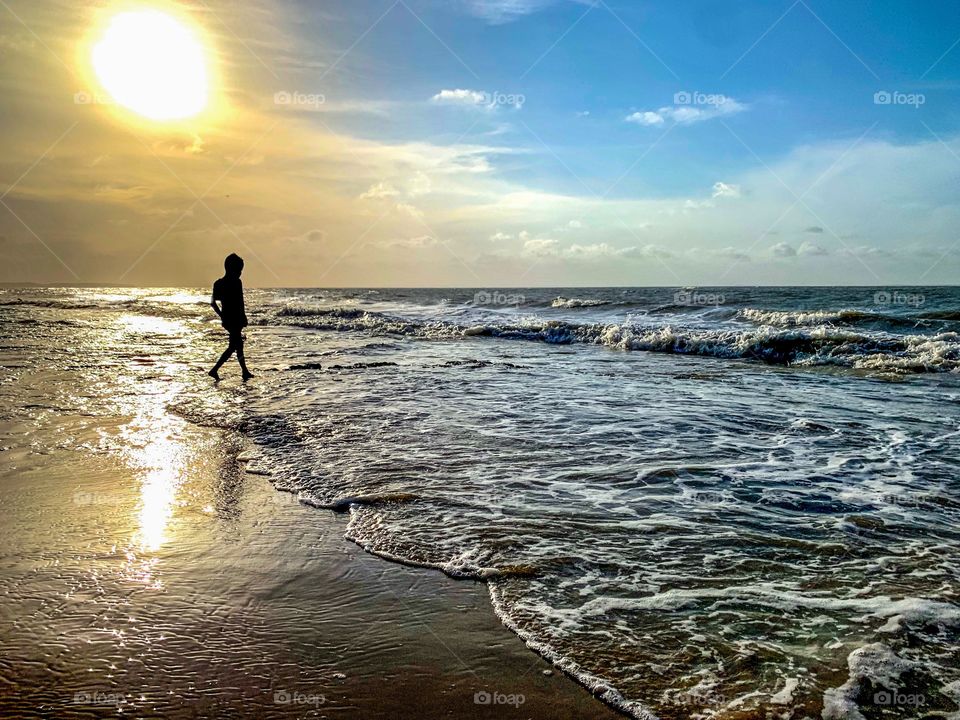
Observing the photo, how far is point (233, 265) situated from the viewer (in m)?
12.5

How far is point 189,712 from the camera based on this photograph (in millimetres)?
2479

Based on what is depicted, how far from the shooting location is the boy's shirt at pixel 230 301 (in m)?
12.6

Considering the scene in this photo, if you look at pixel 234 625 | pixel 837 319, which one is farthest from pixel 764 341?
pixel 234 625

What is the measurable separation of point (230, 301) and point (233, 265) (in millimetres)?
721

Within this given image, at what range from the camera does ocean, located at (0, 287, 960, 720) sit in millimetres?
2992

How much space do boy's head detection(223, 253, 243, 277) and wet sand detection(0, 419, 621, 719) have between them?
26.3ft

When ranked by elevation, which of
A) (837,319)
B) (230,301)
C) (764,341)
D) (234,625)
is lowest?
(234,625)

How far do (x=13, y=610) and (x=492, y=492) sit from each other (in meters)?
3.37

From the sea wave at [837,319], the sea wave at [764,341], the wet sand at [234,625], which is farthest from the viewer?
the sea wave at [837,319]

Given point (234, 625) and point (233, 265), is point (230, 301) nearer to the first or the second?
point (233, 265)

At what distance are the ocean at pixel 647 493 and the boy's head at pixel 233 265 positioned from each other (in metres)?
2.11

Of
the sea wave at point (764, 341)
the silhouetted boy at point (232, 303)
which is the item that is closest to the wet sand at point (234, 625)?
the silhouetted boy at point (232, 303)

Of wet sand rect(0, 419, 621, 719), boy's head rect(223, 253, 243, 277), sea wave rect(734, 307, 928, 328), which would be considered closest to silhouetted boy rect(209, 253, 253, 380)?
boy's head rect(223, 253, 243, 277)

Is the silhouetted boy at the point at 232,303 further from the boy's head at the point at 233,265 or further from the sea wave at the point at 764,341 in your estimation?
the sea wave at the point at 764,341
